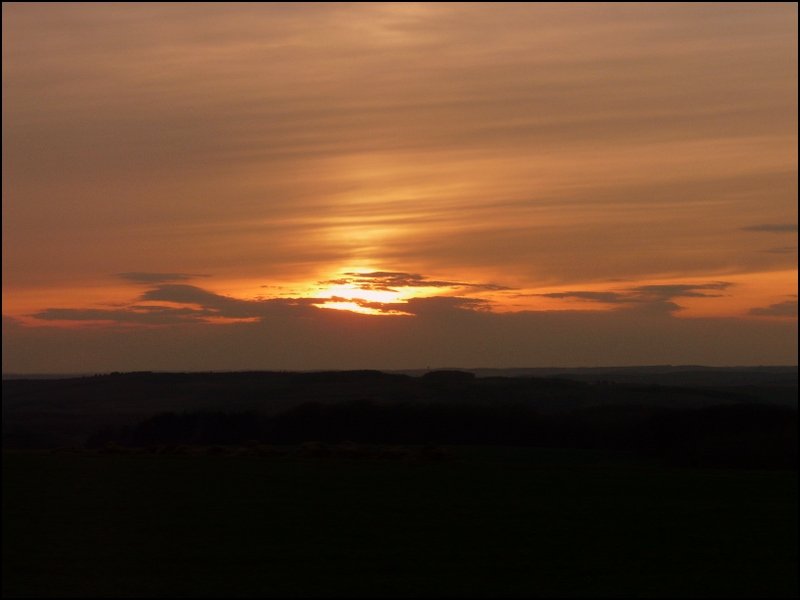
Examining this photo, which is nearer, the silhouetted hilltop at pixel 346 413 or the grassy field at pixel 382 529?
the grassy field at pixel 382 529

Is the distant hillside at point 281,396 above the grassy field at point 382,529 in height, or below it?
above

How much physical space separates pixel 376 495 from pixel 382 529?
2848mm

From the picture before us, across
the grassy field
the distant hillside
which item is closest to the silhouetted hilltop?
the distant hillside

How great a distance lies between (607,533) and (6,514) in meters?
9.65

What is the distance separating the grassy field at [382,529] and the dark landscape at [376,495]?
0.19 feet

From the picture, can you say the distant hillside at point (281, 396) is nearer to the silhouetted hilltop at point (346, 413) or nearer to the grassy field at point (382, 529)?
the silhouetted hilltop at point (346, 413)

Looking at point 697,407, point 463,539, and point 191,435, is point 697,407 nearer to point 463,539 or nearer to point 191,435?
point 191,435

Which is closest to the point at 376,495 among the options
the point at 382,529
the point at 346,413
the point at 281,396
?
the point at 382,529

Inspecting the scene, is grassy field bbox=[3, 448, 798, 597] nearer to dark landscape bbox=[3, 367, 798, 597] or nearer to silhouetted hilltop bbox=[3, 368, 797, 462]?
dark landscape bbox=[3, 367, 798, 597]

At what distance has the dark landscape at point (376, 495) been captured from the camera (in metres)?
13.9

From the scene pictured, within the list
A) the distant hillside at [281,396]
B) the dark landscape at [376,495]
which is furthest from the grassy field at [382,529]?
the distant hillside at [281,396]

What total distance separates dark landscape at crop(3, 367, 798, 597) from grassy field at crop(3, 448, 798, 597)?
0.06 meters

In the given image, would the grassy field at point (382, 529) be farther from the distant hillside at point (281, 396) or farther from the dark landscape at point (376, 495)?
the distant hillside at point (281, 396)

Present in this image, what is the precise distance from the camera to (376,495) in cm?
1967
